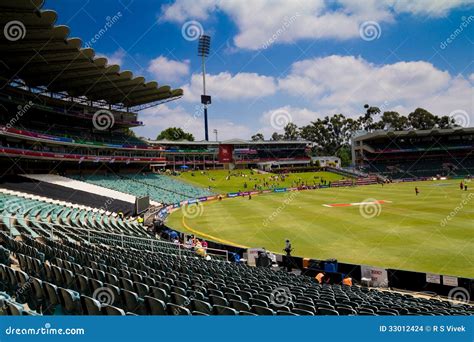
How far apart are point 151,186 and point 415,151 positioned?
83683 millimetres

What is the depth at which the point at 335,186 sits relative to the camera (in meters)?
80.4

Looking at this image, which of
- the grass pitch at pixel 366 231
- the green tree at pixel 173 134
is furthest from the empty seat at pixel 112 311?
the green tree at pixel 173 134

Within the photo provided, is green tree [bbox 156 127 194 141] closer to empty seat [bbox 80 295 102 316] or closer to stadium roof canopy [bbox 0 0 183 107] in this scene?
stadium roof canopy [bbox 0 0 183 107]

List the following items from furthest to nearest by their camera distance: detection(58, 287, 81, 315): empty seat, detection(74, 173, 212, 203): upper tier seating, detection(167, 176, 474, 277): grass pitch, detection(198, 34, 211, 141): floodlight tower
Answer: detection(198, 34, 211, 141): floodlight tower < detection(74, 173, 212, 203): upper tier seating < detection(167, 176, 474, 277): grass pitch < detection(58, 287, 81, 315): empty seat

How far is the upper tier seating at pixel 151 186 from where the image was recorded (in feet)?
183

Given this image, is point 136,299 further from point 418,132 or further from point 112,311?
point 418,132

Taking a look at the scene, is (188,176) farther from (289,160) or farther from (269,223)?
(269,223)

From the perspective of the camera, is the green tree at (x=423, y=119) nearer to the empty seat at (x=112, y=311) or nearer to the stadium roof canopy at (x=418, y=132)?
the stadium roof canopy at (x=418, y=132)

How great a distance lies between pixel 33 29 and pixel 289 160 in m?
93.9

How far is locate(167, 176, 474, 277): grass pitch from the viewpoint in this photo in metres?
19.5

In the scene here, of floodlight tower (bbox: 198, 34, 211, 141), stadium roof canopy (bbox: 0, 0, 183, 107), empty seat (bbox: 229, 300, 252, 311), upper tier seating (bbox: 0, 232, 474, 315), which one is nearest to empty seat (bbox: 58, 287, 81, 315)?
upper tier seating (bbox: 0, 232, 474, 315)

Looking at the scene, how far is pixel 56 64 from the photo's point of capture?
42625 mm

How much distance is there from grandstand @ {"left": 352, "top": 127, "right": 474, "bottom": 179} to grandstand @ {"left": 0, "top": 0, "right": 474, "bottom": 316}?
18.0 inches

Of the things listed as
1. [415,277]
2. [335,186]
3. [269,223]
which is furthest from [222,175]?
[415,277]
